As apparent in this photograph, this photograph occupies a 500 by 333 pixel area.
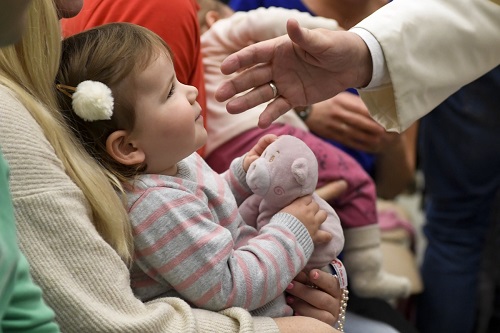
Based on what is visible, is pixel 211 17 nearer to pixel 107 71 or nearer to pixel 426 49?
pixel 426 49

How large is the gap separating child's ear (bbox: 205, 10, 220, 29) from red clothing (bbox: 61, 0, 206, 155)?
16.5 inches

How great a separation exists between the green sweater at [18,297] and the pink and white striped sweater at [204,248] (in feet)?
0.92

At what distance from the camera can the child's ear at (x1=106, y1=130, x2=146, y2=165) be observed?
1174 mm

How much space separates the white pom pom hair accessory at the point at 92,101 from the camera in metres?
1.11

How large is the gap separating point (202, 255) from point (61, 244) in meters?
0.21

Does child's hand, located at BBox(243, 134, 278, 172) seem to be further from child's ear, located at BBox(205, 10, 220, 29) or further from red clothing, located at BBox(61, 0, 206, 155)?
child's ear, located at BBox(205, 10, 220, 29)

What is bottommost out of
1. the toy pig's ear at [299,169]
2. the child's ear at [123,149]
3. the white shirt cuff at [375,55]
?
the toy pig's ear at [299,169]

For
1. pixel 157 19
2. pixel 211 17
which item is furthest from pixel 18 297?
pixel 211 17

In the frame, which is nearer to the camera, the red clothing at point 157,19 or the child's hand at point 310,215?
the child's hand at point 310,215

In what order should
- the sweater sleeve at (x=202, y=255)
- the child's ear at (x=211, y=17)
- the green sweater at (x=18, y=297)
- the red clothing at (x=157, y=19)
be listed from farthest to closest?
the child's ear at (x=211, y=17) → the red clothing at (x=157, y=19) → the sweater sleeve at (x=202, y=255) → the green sweater at (x=18, y=297)

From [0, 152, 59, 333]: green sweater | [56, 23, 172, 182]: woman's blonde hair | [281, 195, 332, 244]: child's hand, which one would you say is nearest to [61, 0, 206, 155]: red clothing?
[56, 23, 172, 182]: woman's blonde hair

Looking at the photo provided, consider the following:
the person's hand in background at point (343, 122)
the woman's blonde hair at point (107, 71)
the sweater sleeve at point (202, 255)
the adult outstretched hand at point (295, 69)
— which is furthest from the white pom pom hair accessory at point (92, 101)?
the person's hand in background at point (343, 122)

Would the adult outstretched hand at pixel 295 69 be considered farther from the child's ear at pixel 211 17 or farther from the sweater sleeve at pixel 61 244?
the child's ear at pixel 211 17

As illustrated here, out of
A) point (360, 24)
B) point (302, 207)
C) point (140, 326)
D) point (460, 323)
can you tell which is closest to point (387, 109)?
point (360, 24)
